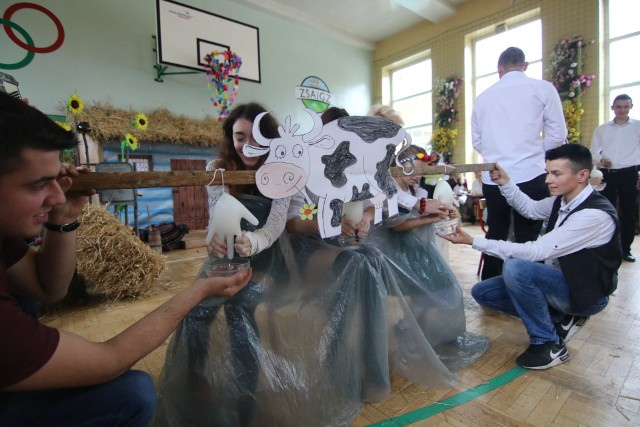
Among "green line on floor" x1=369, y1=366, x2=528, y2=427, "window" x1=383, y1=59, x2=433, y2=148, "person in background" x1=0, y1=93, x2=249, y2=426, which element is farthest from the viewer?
"window" x1=383, y1=59, x2=433, y2=148

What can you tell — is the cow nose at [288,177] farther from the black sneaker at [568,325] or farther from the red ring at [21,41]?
the red ring at [21,41]

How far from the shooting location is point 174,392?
3.58ft

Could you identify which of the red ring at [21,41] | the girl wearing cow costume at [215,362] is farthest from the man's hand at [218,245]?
the red ring at [21,41]

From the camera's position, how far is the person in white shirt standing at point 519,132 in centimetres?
194

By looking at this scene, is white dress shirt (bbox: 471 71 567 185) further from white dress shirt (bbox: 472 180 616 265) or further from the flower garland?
the flower garland

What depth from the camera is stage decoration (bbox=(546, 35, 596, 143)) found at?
487cm

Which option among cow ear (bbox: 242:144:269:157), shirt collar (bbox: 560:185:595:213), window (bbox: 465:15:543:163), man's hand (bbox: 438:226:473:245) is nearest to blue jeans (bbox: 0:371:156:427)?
cow ear (bbox: 242:144:269:157)

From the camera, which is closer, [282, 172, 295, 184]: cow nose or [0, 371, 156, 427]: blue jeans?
[0, 371, 156, 427]: blue jeans

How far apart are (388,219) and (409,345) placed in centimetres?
50

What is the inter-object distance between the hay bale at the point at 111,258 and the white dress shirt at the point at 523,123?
7.96 feet

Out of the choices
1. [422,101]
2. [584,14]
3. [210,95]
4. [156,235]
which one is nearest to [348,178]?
[156,235]

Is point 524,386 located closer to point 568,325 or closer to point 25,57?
point 568,325

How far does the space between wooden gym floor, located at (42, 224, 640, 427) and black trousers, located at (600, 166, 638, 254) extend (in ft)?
4.58

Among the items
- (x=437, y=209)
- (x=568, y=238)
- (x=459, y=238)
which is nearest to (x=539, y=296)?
(x=568, y=238)
